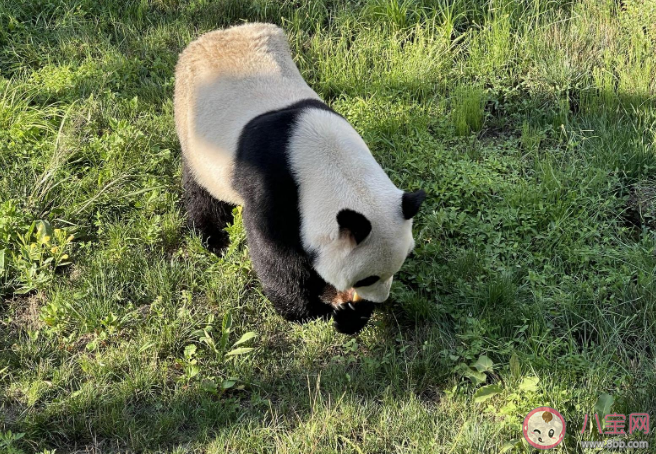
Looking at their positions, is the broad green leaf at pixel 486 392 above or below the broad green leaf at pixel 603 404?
below

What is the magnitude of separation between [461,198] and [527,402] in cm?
195

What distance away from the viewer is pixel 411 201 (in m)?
3.81

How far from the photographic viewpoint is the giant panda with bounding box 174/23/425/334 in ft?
12.8

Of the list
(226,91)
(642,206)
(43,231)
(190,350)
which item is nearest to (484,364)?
(190,350)

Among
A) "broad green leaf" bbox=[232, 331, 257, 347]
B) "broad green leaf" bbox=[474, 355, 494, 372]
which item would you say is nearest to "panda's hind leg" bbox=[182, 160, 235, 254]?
"broad green leaf" bbox=[232, 331, 257, 347]

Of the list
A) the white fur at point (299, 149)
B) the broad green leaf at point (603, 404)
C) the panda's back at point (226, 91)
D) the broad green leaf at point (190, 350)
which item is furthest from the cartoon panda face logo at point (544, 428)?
the panda's back at point (226, 91)

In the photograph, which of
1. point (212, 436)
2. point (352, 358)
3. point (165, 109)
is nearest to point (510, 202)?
point (352, 358)

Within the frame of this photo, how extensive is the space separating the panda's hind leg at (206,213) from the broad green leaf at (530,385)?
2.47 meters

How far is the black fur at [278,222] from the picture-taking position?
4.08 metres

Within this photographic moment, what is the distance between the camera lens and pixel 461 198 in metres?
5.32

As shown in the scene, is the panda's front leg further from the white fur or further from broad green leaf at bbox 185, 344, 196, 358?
broad green leaf at bbox 185, 344, 196, 358

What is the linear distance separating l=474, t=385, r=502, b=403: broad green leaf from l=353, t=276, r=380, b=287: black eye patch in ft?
2.97

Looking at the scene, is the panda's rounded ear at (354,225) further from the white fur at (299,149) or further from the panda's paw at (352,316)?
the panda's paw at (352,316)

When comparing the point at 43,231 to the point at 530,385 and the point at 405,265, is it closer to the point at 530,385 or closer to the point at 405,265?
the point at 405,265
